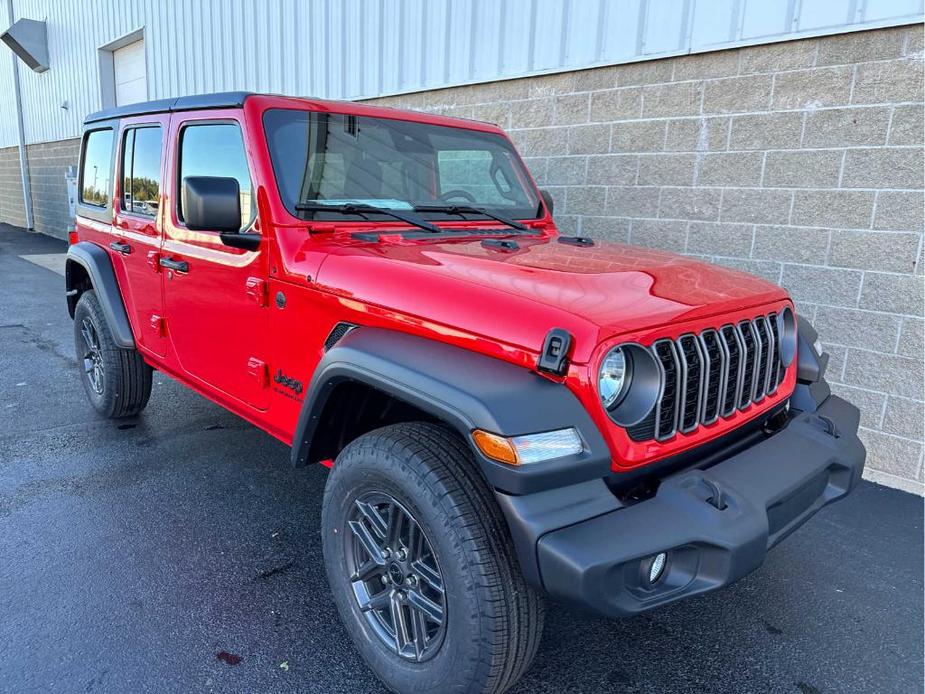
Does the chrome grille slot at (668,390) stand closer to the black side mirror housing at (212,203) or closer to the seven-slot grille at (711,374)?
the seven-slot grille at (711,374)

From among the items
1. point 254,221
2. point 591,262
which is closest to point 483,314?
point 591,262

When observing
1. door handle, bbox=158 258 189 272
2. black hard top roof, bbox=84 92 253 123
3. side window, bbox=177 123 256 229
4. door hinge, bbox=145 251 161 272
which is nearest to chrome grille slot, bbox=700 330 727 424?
side window, bbox=177 123 256 229

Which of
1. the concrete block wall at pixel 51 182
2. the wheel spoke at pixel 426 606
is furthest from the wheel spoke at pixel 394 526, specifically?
the concrete block wall at pixel 51 182

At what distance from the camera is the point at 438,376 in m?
1.89

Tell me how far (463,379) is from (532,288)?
1.26 feet

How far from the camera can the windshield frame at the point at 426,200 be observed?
8.83ft

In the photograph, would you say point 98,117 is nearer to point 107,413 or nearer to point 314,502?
point 107,413

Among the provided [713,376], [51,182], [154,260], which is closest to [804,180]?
[713,376]

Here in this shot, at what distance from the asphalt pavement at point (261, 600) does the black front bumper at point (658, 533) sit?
72 cm

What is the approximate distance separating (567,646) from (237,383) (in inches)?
69.2

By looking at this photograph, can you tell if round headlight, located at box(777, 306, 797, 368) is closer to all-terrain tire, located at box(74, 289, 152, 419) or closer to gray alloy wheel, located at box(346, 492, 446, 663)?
gray alloy wheel, located at box(346, 492, 446, 663)

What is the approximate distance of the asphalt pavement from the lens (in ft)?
7.50

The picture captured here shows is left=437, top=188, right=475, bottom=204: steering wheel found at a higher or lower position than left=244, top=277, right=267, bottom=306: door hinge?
higher

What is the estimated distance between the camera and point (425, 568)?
6.77ft
